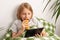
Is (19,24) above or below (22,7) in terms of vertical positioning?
below

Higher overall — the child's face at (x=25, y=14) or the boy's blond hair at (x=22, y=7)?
the boy's blond hair at (x=22, y=7)

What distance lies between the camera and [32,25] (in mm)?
1724

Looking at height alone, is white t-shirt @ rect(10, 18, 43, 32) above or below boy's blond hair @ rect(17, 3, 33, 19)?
below

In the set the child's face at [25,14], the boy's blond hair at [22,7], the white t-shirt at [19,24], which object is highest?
the boy's blond hair at [22,7]

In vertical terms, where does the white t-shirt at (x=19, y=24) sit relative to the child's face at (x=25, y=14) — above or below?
below

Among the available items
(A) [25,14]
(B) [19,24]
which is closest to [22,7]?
(A) [25,14]

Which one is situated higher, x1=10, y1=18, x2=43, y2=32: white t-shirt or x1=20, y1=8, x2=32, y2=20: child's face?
x1=20, y1=8, x2=32, y2=20: child's face

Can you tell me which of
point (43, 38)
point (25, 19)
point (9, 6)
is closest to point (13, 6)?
point (9, 6)

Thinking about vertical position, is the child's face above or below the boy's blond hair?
below

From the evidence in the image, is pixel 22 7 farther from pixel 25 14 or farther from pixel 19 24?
pixel 19 24

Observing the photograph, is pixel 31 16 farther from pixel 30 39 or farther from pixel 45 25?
pixel 30 39

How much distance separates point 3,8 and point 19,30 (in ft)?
0.99

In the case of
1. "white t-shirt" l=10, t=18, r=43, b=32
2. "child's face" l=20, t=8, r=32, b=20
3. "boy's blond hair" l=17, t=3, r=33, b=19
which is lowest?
"white t-shirt" l=10, t=18, r=43, b=32

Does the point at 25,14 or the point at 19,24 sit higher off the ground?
the point at 25,14
